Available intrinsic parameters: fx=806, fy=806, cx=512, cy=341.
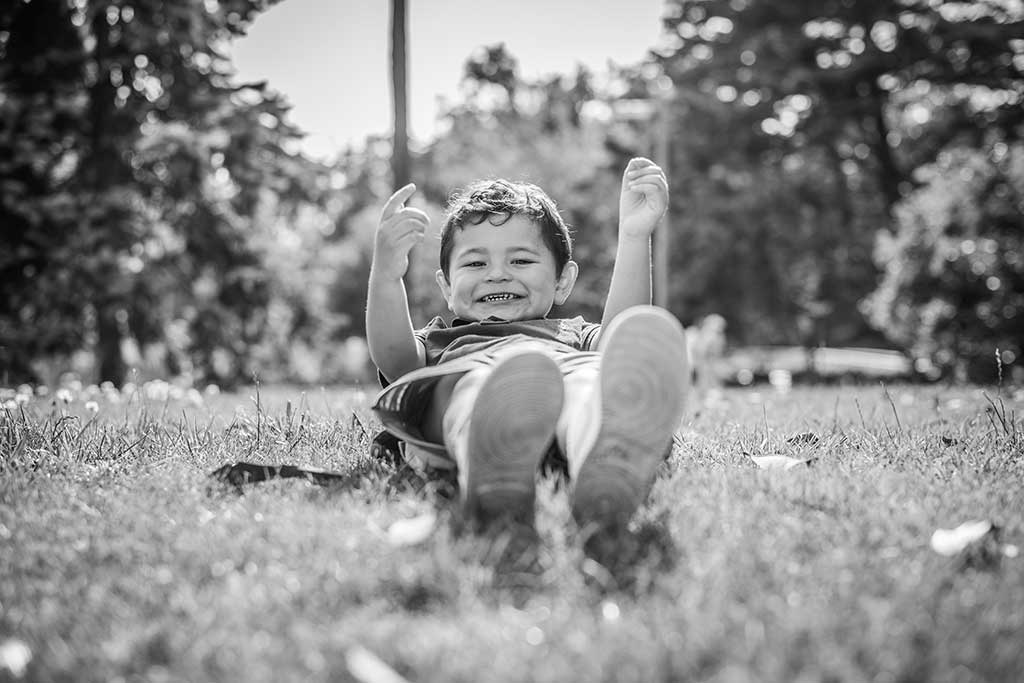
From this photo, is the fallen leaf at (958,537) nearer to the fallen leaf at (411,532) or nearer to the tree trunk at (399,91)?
the fallen leaf at (411,532)

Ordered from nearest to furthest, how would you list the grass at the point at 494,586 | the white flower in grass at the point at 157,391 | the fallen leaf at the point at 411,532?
the grass at the point at 494,586 → the fallen leaf at the point at 411,532 → the white flower in grass at the point at 157,391

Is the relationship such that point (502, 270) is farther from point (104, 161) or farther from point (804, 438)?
point (104, 161)

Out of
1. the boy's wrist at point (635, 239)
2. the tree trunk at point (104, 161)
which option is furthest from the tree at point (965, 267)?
the tree trunk at point (104, 161)

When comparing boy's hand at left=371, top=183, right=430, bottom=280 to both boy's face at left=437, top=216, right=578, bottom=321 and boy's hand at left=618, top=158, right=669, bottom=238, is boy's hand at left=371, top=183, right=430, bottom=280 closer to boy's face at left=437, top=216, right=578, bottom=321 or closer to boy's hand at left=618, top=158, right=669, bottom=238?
boy's face at left=437, top=216, right=578, bottom=321

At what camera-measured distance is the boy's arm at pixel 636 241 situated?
2.69 meters

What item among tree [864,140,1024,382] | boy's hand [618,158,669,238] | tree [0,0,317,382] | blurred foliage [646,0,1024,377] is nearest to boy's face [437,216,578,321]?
boy's hand [618,158,669,238]

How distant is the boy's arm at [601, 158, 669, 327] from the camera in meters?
2.69

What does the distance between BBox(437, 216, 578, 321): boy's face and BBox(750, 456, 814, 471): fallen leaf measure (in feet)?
2.85

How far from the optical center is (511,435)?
1.75m

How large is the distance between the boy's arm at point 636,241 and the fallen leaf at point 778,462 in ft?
2.07

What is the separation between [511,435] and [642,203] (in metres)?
1.29

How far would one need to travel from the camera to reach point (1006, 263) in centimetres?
1091

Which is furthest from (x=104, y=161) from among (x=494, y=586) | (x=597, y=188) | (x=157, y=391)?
(x=597, y=188)

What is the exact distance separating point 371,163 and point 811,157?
862 inches
